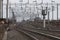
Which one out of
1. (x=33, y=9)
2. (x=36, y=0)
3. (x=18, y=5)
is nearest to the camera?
(x=36, y=0)

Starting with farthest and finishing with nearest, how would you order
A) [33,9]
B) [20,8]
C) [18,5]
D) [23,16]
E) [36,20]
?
[36,20] → [23,16] → [33,9] → [20,8] → [18,5]

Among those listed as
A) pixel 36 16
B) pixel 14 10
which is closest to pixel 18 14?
pixel 14 10

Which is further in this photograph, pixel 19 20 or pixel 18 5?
pixel 19 20

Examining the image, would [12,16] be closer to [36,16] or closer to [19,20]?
[19,20]

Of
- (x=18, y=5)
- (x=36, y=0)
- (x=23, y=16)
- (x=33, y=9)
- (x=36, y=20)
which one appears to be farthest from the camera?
(x=36, y=20)

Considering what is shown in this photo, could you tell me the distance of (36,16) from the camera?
5475 cm

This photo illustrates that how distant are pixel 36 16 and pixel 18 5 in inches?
611

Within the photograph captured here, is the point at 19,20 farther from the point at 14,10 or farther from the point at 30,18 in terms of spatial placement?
the point at 14,10

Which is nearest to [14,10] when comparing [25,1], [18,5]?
[18,5]

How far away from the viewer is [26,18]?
172ft

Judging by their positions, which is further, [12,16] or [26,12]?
[26,12]

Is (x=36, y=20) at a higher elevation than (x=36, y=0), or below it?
below

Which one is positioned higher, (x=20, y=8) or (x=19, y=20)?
(x=20, y=8)

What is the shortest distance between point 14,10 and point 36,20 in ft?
35.1
